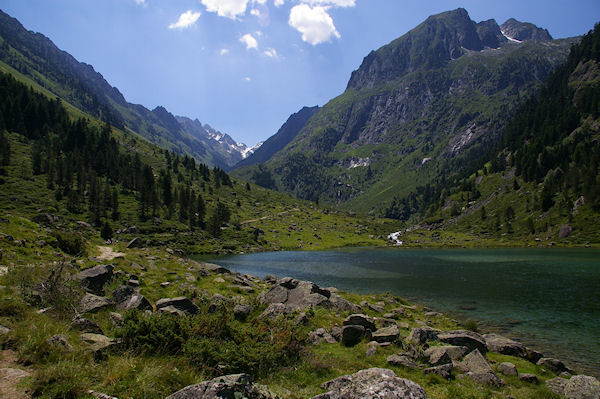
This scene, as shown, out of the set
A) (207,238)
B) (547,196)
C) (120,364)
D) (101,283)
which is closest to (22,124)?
(207,238)

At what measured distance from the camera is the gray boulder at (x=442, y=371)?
13445mm

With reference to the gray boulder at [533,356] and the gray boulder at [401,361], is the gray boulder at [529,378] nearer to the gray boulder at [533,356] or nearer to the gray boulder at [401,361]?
the gray boulder at [533,356]

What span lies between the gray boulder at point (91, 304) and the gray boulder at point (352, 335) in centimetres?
1310

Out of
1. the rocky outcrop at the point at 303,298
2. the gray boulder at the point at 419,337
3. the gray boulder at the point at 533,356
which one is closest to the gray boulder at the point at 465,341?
the gray boulder at the point at 419,337

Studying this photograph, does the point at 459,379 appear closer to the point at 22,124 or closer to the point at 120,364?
the point at 120,364

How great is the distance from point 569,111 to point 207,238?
753 feet

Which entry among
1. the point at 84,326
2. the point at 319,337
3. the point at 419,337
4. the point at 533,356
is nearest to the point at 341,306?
the point at 319,337

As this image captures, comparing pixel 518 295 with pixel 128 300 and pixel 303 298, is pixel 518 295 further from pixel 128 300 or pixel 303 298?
pixel 128 300

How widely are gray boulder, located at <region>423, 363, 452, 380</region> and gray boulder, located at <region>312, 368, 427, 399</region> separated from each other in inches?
231

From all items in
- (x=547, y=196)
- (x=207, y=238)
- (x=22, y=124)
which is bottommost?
(x=207, y=238)

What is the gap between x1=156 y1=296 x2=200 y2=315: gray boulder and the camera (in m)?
16.6

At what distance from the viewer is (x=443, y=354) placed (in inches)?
575

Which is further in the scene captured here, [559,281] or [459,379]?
[559,281]

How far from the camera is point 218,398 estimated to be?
7.33m
